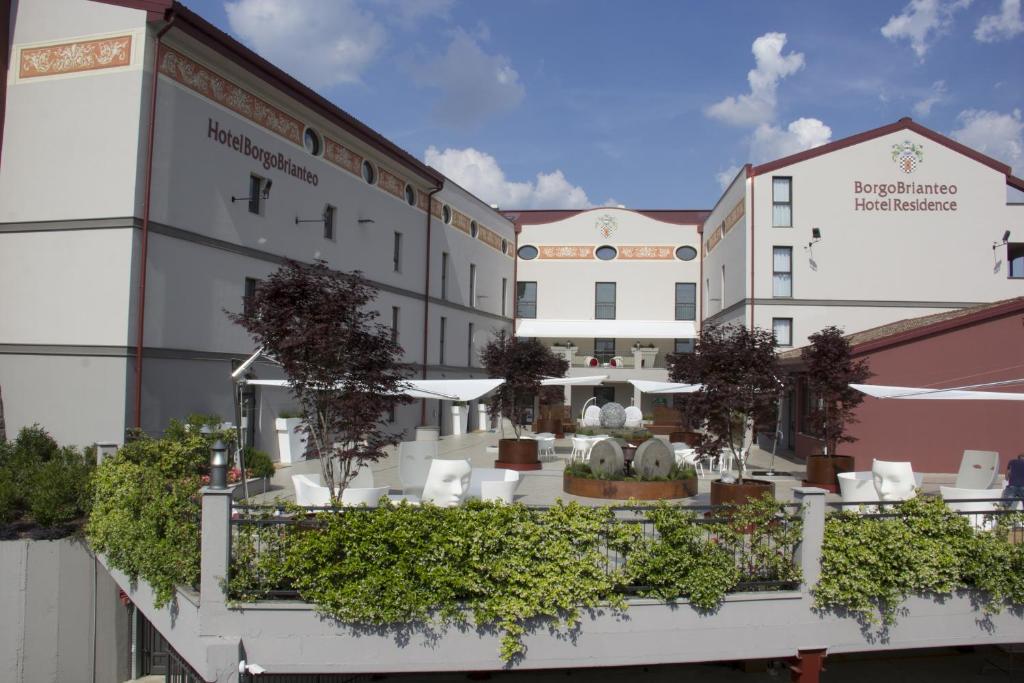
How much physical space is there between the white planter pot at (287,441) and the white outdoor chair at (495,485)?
6.72m

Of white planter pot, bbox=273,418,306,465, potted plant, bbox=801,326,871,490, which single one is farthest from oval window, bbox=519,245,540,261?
potted plant, bbox=801,326,871,490

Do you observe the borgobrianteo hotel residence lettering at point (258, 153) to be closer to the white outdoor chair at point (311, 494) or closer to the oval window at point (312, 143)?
the oval window at point (312, 143)

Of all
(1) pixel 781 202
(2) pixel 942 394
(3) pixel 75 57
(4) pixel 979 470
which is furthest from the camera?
(1) pixel 781 202

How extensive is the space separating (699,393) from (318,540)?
679cm

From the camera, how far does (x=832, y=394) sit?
15.0 meters

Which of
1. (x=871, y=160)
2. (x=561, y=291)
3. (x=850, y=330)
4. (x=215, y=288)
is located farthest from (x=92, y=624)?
(x=561, y=291)

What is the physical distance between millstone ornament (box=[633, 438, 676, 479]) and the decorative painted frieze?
11.2 meters

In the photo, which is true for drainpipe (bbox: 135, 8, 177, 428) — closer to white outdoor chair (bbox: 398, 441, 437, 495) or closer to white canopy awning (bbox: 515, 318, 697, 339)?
white outdoor chair (bbox: 398, 441, 437, 495)

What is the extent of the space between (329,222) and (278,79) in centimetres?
407

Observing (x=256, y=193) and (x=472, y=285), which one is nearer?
(x=256, y=193)

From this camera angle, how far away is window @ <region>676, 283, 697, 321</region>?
3394 centimetres

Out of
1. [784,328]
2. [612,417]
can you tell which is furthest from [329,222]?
[784,328]

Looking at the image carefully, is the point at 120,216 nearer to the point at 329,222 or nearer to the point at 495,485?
the point at 329,222

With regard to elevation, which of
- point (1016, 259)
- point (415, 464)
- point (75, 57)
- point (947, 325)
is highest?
point (75, 57)
